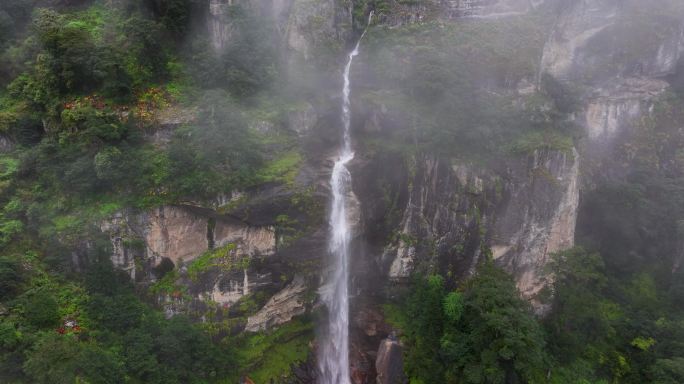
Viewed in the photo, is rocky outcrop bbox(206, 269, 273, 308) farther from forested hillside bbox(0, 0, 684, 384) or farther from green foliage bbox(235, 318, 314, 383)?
green foliage bbox(235, 318, 314, 383)

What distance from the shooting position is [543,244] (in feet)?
59.0

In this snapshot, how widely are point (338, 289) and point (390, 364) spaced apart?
364cm

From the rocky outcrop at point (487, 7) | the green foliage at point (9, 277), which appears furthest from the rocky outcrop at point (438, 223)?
the green foliage at point (9, 277)

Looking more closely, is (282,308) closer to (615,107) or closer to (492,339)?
(492,339)

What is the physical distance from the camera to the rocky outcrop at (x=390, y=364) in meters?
16.8

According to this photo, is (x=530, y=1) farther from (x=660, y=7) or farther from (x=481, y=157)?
(x=481, y=157)

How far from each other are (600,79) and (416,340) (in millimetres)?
14591

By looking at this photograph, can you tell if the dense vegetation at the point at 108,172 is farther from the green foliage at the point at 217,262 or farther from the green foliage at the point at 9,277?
the green foliage at the point at 217,262

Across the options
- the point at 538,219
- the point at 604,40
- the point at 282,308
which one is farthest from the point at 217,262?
the point at 604,40

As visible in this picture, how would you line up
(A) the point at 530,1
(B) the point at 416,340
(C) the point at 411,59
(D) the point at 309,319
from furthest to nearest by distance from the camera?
(A) the point at 530,1 < (C) the point at 411,59 < (D) the point at 309,319 < (B) the point at 416,340

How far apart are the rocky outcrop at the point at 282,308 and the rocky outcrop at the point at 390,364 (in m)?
3.71

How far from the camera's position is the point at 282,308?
58.2 ft

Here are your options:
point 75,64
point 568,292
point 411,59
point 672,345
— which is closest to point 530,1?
point 411,59

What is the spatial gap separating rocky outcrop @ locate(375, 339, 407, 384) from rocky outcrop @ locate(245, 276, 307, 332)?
12.2 ft
